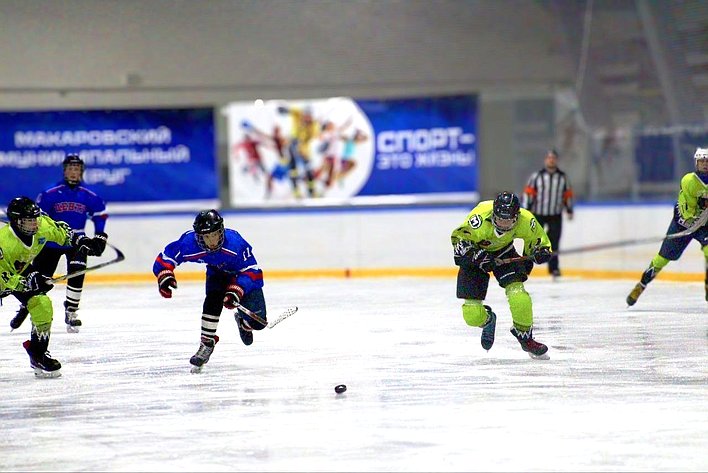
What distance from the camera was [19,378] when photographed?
6.14 m

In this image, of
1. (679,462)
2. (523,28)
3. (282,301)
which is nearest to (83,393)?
(679,462)

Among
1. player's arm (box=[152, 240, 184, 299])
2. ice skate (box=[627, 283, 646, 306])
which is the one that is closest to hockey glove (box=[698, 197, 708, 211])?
ice skate (box=[627, 283, 646, 306])

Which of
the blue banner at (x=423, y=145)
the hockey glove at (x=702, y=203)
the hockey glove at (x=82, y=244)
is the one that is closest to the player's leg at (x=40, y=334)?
the hockey glove at (x=82, y=244)

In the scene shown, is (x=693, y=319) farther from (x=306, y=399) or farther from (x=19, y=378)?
(x=19, y=378)

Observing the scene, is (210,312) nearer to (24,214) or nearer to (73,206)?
(24,214)

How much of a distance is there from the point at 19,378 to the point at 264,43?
320 inches

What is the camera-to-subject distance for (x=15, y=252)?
5.91 meters

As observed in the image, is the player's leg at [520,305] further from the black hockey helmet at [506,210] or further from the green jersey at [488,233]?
the black hockey helmet at [506,210]

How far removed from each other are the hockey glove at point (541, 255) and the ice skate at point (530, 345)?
398 millimetres

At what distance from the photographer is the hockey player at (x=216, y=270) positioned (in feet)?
19.0

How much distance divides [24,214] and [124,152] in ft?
25.2

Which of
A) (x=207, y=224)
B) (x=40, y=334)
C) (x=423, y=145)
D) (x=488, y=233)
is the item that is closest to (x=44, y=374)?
(x=40, y=334)

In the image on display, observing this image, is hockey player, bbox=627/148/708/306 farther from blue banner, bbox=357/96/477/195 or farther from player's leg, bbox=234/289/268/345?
blue banner, bbox=357/96/477/195

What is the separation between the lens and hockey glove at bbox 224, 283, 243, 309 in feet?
19.5
